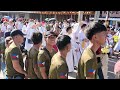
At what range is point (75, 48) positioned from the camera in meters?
7.00

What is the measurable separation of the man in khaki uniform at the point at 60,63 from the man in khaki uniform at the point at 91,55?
0.14 metres

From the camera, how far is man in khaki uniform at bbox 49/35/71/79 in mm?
2443

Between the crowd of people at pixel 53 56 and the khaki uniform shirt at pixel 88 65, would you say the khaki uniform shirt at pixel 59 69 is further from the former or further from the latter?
the khaki uniform shirt at pixel 88 65

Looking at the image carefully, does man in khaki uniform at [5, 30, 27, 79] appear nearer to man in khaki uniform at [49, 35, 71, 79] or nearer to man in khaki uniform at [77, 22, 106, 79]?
man in khaki uniform at [49, 35, 71, 79]

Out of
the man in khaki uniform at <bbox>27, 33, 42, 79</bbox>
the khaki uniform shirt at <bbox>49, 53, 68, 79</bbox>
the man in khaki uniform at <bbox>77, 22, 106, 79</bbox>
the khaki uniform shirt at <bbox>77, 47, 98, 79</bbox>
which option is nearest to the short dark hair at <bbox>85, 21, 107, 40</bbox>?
the man in khaki uniform at <bbox>77, 22, 106, 79</bbox>

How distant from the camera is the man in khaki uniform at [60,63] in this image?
2.44 m

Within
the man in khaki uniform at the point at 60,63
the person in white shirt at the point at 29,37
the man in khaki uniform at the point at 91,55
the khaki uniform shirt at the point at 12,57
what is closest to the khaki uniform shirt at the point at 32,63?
the khaki uniform shirt at the point at 12,57

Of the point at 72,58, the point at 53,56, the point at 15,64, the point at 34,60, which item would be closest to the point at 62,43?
the point at 53,56

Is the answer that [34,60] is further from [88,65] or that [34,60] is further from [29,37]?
[29,37]
